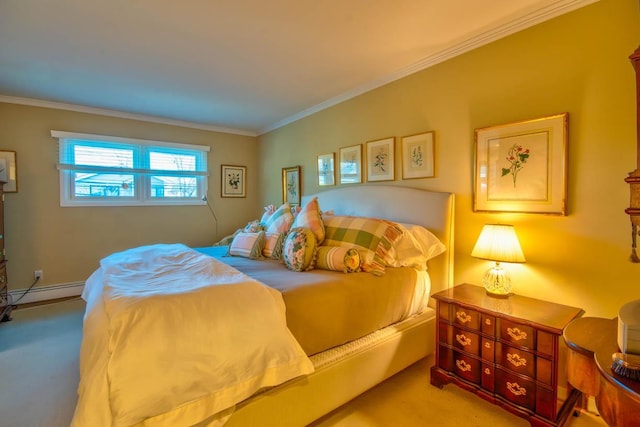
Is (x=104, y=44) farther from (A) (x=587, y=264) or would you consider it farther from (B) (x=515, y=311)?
(A) (x=587, y=264)

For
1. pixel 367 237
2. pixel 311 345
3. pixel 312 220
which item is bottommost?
pixel 311 345

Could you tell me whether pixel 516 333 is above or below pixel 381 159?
below

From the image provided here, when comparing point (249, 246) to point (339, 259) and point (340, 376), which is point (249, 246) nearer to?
point (339, 259)

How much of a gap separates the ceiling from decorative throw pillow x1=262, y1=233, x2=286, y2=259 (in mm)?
1475

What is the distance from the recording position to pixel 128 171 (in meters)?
3.97

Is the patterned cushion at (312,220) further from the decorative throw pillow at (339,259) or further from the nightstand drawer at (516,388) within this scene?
the nightstand drawer at (516,388)

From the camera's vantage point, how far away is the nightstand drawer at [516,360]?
1.54 m

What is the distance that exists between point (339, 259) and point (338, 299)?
0.38m

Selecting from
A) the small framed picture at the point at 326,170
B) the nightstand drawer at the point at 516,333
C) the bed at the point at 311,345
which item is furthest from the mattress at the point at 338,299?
the small framed picture at the point at 326,170

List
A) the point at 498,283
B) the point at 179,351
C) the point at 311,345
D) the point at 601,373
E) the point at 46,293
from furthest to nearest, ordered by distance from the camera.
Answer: the point at 46,293 → the point at 498,283 → the point at 311,345 → the point at 179,351 → the point at 601,373

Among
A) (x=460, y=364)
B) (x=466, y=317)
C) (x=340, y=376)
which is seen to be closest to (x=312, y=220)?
(x=340, y=376)

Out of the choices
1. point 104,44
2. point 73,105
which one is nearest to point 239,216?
point 73,105

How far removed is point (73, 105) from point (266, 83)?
2496mm

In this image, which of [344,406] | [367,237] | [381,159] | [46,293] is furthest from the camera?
[46,293]
